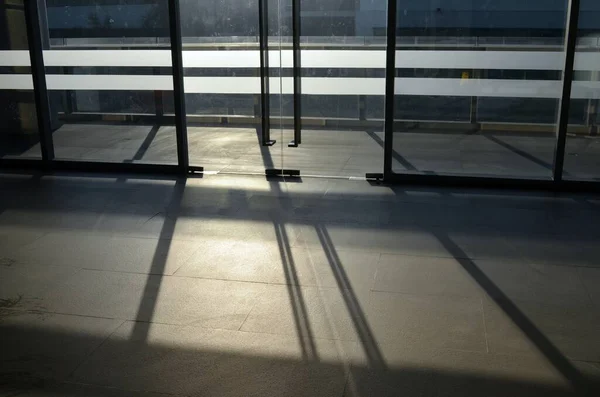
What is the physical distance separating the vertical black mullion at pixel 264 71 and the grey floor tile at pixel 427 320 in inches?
126

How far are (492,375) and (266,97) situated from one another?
14.6 feet

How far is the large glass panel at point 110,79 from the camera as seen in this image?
713 centimetres

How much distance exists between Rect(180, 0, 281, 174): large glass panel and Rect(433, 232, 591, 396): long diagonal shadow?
10.4ft

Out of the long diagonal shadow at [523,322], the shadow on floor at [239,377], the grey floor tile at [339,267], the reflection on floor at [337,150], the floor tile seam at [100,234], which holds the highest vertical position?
the reflection on floor at [337,150]

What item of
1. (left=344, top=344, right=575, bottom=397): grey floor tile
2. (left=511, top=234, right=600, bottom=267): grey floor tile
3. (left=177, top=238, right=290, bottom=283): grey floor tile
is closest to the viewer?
(left=344, top=344, right=575, bottom=397): grey floor tile

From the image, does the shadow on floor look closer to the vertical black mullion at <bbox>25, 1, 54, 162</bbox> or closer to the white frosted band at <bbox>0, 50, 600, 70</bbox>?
the white frosted band at <bbox>0, 50, 600, 70</bbox>

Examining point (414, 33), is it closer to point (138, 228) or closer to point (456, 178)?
point (456, 178)

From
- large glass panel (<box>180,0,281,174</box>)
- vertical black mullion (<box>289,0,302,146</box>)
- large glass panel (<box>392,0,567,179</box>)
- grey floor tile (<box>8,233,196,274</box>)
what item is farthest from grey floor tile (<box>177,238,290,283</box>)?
large glass panel (<box>392,0,567,179</box>)

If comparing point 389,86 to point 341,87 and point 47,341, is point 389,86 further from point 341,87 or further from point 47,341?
point 47,341

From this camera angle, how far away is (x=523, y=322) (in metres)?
3.60

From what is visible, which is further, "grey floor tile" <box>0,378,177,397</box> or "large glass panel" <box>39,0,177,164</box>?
"large glass panel" <box>39,0,177,164</box>

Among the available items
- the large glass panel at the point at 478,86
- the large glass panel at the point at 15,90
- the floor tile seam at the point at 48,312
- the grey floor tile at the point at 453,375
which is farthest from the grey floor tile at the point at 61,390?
the large glass panel at the point at 15,90

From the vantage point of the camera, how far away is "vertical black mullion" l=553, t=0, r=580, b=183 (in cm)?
600

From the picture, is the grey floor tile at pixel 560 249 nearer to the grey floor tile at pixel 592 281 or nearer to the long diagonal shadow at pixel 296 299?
the grey floor tile at pixel 592 281
